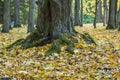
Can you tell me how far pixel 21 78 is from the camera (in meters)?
7.11

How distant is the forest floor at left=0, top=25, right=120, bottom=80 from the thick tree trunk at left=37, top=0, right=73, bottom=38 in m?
0.71

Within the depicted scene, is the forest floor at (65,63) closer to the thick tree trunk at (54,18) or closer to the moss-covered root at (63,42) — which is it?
the moss-covered root at (63,42)

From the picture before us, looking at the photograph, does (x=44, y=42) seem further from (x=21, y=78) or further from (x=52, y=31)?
(x=21, y=78)

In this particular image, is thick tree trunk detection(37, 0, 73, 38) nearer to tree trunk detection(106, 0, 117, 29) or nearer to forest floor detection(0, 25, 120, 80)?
forest floor detection(0, 25, 120, 80)

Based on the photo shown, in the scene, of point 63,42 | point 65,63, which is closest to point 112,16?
point 63,42

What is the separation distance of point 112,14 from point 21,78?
53.4 ft

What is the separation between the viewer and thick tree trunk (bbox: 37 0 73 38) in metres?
11.0

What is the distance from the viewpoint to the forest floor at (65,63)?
7.19 m

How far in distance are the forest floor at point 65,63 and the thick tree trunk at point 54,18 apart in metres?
0.71

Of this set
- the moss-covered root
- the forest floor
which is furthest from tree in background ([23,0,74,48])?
the forest floor

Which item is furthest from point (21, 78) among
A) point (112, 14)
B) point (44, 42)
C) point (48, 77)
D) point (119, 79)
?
point (112, 14)

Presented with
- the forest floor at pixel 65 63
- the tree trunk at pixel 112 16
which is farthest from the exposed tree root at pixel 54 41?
the tree trunk at pixel 112 16

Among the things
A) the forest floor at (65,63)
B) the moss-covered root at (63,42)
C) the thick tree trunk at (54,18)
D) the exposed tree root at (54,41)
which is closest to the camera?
the forest floor at (65,63)

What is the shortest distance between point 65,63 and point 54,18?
2926 mm
